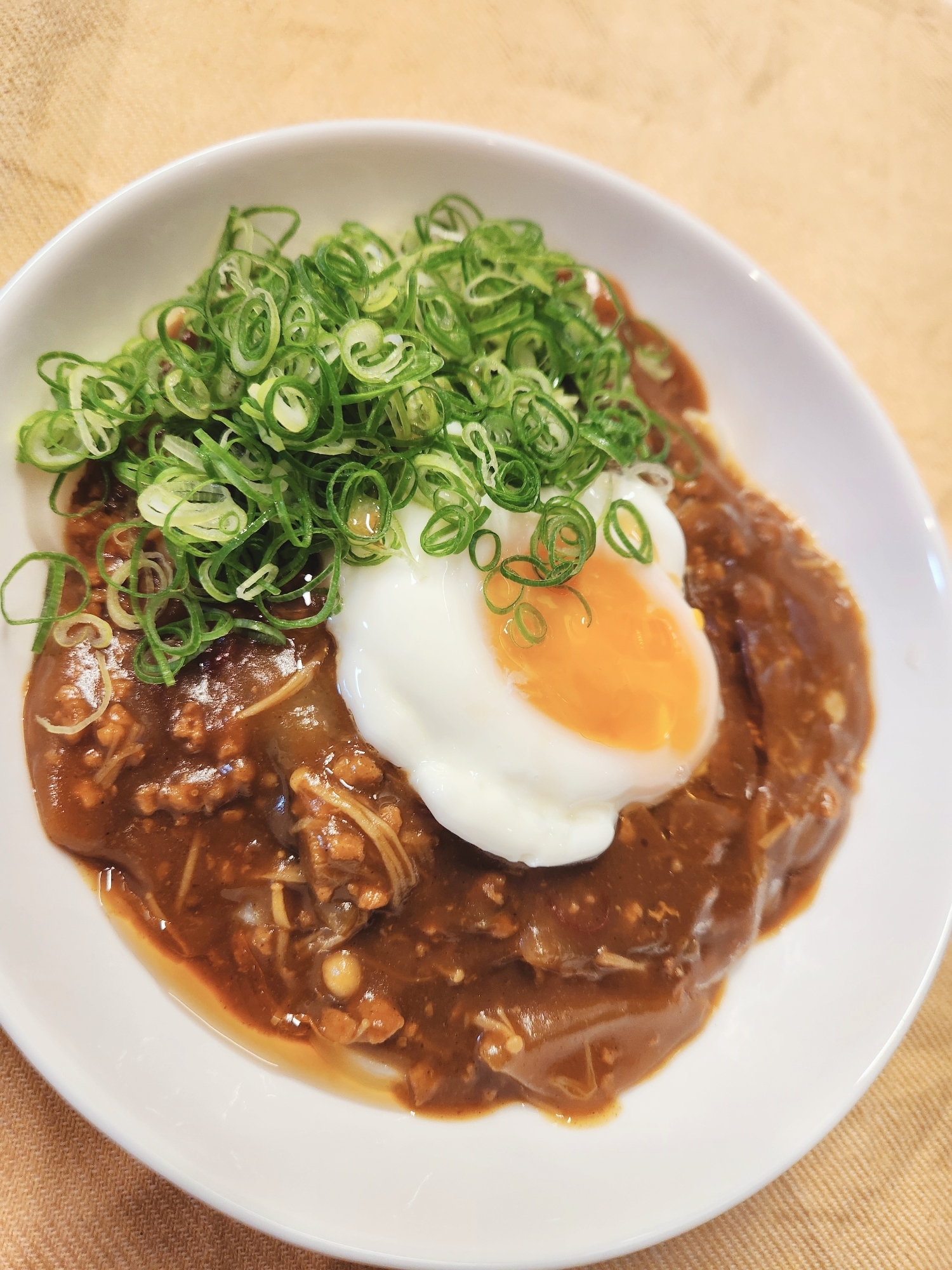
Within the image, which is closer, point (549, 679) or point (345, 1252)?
point (345, 1252)

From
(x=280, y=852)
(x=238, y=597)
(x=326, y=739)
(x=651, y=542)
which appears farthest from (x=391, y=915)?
(x=651, y=542)

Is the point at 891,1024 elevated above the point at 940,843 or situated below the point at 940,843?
below

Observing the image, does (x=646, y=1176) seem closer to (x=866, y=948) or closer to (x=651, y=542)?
(x=866, y=948)

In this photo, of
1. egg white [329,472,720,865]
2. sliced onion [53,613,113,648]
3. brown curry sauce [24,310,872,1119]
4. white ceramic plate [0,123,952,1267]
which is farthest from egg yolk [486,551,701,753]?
sliced onion [53,613,113,648]

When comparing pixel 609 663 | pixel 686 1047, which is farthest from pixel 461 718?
pixel 686 1047

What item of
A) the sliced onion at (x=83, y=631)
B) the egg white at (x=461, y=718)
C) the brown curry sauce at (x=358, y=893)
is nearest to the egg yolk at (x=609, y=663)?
the egg white at (x=461, y=718)

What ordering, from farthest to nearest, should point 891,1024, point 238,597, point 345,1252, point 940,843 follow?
point 940,843
point 891,1024
point 238,597
point 345,1252
